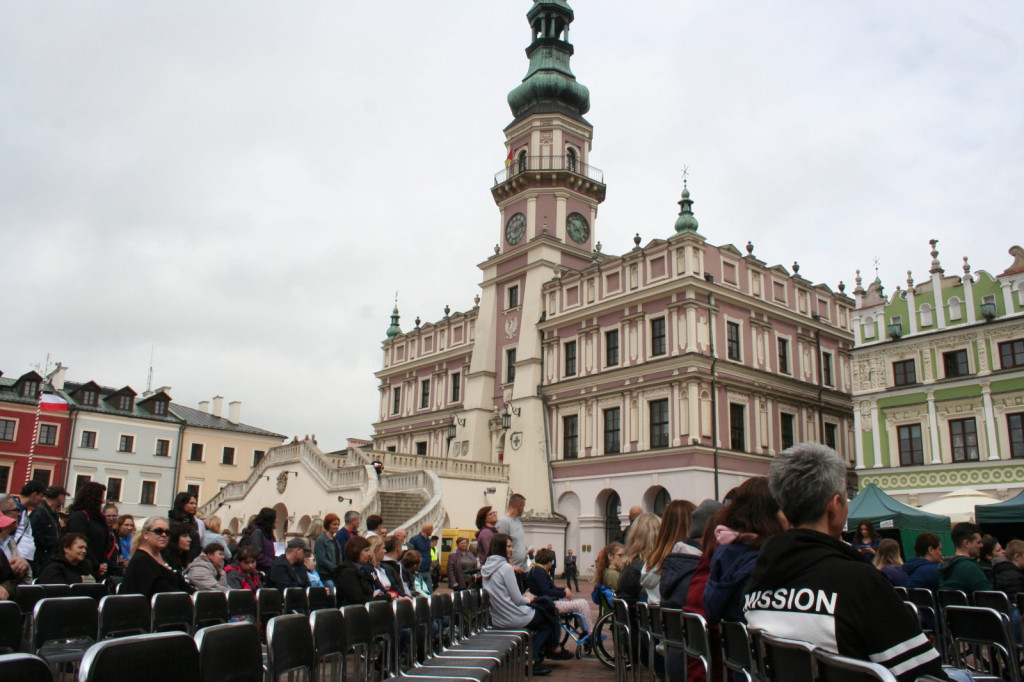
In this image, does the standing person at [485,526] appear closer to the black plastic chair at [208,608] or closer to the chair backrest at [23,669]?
the black plastic chair at [208,608]

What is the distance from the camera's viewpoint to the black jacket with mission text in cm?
294

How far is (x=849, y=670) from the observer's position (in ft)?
8.98

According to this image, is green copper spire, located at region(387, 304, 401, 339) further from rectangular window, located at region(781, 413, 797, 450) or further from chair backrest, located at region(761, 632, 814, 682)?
chair backrest, located at region(761, 632, 814, 682)

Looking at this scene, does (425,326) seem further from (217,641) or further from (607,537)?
(217,641)

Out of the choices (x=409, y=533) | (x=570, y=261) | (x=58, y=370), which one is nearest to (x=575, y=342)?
(x=570, y=261)

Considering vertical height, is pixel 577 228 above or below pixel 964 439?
above

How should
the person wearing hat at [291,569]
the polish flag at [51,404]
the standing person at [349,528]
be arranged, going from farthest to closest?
1. the polish flag at [51,404]
2. the standing person at [349,528]
3. the person wearing hat at [291,569]

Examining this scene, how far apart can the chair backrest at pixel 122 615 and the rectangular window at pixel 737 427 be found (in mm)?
29374

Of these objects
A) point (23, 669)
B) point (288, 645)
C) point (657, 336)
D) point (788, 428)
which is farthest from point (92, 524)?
point (788, 428)

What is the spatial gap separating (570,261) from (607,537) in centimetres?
1422

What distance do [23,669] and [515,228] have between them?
1597 inches

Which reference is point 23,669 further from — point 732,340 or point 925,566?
point 732,340

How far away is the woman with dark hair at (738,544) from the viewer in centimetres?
479

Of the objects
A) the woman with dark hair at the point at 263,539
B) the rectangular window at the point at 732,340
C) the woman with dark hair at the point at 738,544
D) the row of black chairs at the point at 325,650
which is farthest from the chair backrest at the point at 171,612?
the rectangular window at the point at 732,340
